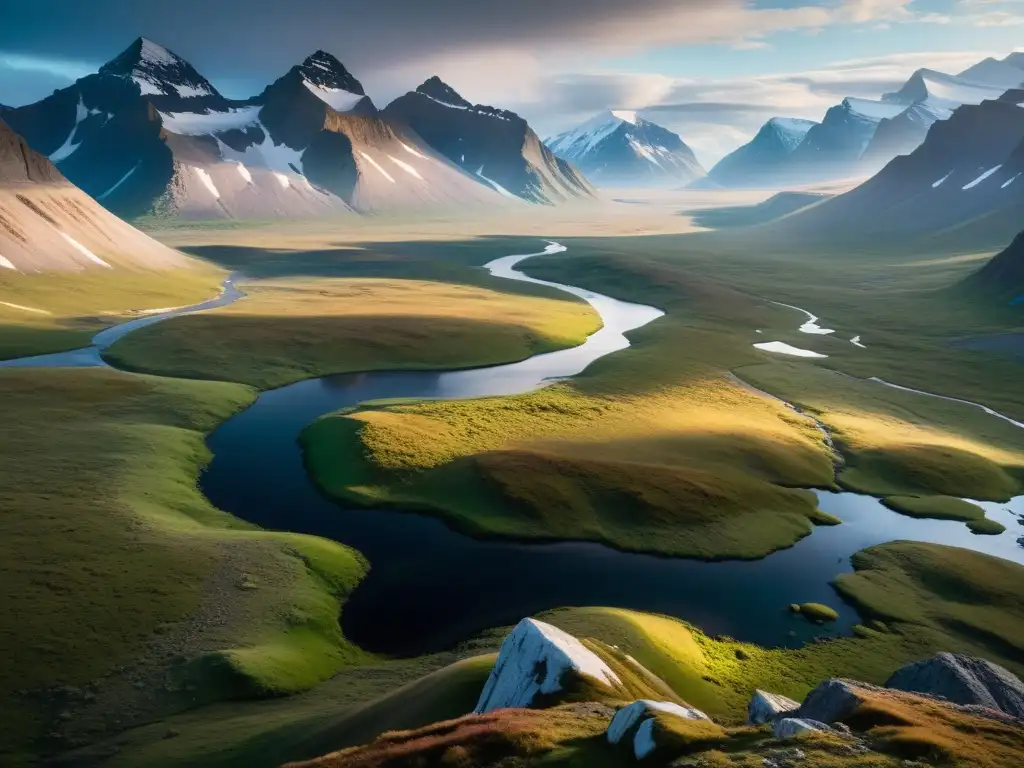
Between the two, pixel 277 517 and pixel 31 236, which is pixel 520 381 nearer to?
pixel 277 517

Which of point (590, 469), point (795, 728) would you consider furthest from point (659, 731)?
point (590, 469)

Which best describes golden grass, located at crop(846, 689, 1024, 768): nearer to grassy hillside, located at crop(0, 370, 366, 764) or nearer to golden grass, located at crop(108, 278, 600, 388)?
grassy hillside, located at crop(0, 370, 366, 764)

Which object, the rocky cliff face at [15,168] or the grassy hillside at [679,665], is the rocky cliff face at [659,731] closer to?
the grassy hillside at [679,665]

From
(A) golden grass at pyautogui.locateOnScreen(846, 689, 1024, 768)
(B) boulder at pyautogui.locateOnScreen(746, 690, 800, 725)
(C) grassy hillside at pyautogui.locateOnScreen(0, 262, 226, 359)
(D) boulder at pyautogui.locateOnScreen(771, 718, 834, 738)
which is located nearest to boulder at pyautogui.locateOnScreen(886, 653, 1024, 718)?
(A) golden grass at pyautogui.locateOnScreen(846, 689, 1024, 768)

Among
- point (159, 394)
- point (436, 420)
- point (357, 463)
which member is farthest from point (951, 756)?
point (159, 394)

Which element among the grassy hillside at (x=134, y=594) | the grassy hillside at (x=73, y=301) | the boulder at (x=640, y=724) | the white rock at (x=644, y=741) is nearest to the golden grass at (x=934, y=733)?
the boulder at (x=640, y=724)

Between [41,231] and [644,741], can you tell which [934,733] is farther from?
[41,231]
